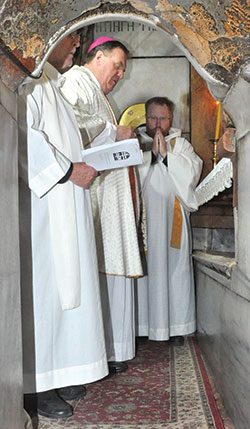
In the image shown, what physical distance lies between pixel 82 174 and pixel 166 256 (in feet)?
7.11

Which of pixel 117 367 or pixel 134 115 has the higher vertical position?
pixel 134 115

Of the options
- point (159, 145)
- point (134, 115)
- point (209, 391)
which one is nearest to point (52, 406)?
point (209, 391)

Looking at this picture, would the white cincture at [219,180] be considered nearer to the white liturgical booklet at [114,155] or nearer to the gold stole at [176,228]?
the white liturgical booklet at [114,155]

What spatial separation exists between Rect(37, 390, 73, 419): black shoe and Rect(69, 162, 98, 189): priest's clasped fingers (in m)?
1.13

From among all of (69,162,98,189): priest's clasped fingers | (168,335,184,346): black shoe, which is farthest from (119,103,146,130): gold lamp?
(69,162,98,189): priest's clasped fingers

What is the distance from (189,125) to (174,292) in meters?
2.35

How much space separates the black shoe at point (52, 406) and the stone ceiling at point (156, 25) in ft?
5.35

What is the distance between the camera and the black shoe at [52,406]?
2654mm

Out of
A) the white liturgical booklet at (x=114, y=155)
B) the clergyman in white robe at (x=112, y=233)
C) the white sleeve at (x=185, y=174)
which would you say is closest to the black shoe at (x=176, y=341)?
the clergyman in white robe at (x=112, y=233)

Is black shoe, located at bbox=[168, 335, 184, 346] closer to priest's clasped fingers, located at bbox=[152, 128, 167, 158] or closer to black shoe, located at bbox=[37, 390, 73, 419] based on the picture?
priest's clasped fingers, located at bbox=[152, 128, 167, 158]

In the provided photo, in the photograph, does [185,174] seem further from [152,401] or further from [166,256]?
[152,401]

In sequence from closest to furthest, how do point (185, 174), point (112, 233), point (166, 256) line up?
1. point (112, 233)
2. point (166, 256)
3. point (185, 174)

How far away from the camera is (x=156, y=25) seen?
218 cm

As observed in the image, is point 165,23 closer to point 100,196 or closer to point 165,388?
point 100,196
